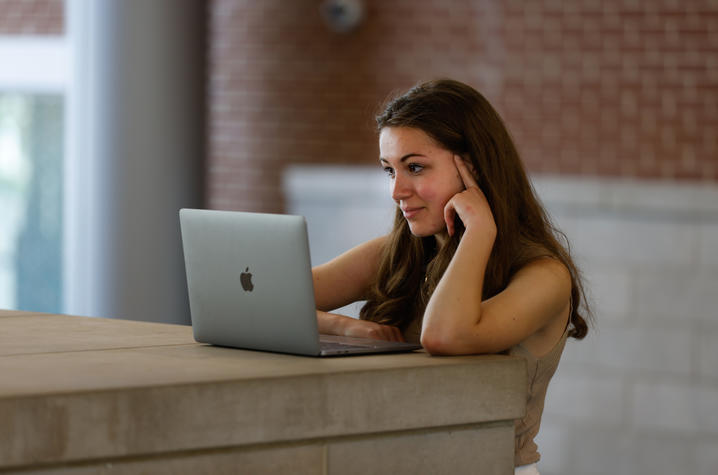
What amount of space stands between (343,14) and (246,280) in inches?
147

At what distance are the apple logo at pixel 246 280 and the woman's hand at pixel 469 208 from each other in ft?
1.71

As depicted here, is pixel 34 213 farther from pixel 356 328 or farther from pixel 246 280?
pixel 246 280

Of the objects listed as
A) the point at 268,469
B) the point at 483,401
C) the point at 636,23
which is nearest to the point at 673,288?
the point at 636,23

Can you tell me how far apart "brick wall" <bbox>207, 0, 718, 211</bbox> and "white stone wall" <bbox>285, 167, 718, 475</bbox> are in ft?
0.54

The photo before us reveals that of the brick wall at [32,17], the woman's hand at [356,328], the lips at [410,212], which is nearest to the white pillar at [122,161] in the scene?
the brick wall at [32,17]

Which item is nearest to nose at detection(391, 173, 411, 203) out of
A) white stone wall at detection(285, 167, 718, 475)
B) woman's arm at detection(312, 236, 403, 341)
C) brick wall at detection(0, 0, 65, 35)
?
woman's arm at detection(312, 236, 403, 341)

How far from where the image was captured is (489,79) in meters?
5.39

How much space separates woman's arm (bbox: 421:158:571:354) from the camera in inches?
85.7

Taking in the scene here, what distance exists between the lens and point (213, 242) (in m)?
2.20

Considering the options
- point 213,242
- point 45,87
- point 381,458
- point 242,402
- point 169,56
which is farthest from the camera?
point 45,87

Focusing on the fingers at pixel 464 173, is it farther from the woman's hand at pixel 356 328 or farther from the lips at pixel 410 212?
the woman's hand at pixel 356 328

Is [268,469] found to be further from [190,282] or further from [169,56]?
[169,56]

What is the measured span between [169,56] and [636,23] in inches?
90.1

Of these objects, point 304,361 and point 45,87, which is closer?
point 304,361
